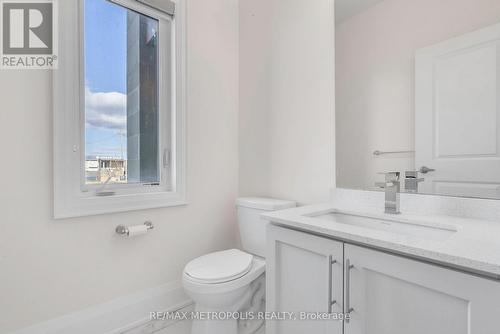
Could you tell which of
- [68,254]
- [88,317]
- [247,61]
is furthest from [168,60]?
[88,317]

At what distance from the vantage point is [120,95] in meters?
1.56

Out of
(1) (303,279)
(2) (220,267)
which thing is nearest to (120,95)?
(2) (220,267)

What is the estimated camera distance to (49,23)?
4.21ft

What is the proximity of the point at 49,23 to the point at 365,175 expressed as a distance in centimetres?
184

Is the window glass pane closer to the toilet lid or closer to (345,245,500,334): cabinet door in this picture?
the toilet lid

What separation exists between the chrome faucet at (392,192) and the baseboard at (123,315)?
1396mm

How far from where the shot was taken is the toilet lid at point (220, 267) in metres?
1.27

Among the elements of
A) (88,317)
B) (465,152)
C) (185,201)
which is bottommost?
(88,317)

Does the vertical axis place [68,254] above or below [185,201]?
below

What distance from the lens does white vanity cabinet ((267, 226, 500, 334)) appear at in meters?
0.62

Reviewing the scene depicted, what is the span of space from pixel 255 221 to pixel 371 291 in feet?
3.11

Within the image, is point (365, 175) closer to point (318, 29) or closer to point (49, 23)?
point (318, 29)

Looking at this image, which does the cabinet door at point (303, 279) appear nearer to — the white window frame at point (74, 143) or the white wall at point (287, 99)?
the white wall at point (287, 99)

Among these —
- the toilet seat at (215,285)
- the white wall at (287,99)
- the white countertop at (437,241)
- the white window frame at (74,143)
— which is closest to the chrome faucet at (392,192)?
the white countertop at (437,241)
